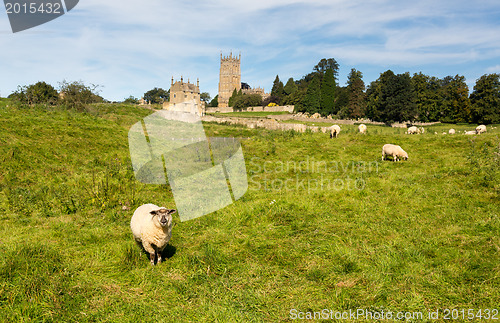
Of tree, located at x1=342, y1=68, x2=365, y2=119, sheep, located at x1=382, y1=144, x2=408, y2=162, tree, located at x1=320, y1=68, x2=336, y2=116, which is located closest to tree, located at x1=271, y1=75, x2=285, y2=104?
tree, located at x1=320, y1=68, x2=336, y2=116

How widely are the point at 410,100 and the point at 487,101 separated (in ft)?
45.0

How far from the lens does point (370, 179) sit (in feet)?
38.4

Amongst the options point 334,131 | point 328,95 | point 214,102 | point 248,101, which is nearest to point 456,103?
point 328,95

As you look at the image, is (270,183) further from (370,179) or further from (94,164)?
(94,164)

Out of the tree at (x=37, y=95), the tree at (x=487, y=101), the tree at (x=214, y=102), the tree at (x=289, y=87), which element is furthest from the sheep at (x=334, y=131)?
the tree at (x=214, y=102)

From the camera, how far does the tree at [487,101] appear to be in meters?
51.9

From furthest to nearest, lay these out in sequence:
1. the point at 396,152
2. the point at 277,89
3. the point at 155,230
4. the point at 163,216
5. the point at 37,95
Answer: the point at 277,89 → the point at 37,95 → the point at 396,152 → the point at 155,230 → the point at 163,216

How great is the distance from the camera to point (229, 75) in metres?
160

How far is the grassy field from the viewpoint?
4578 millimetres

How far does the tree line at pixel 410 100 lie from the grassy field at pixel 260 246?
47062 millimetres

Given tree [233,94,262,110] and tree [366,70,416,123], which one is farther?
tree [233,94,262,110]

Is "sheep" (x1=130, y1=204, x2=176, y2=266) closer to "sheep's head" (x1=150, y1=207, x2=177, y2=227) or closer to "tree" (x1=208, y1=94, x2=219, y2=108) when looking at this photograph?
"sheep's head" (x1=150, y1=207, x2=177, y2=227)

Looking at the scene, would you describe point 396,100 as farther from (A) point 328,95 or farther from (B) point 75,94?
(B) point 75,94

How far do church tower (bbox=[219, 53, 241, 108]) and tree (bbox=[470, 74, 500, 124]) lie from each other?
11980 centimetres
